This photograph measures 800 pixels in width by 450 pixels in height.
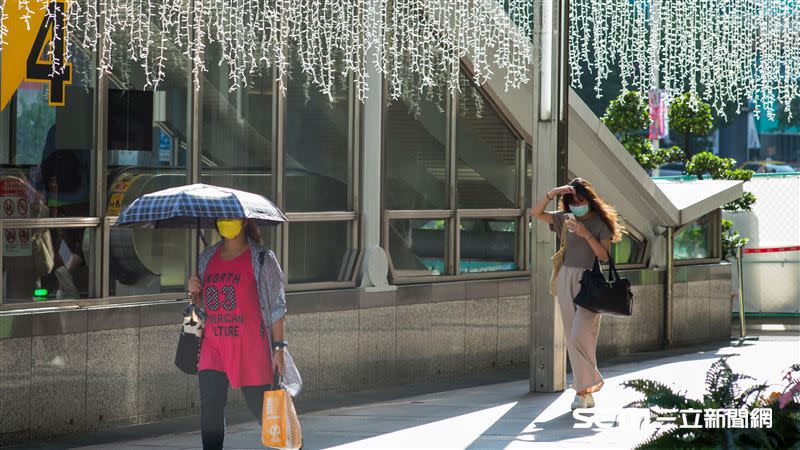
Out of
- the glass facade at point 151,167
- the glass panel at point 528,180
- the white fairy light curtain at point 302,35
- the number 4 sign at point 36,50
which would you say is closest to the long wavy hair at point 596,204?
the white fairy light curtain at point 302,35

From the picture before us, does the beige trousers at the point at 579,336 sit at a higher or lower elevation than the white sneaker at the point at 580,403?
higher

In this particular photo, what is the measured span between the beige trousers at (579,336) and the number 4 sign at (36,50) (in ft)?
13.0

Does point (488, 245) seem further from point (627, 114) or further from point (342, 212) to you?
point (627, 114)

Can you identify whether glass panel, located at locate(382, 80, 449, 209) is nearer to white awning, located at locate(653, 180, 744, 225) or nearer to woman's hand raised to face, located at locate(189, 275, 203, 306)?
white awning, located at locate(653, 180, 744, 225)

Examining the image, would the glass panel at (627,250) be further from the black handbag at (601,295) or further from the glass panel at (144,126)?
the glass panel at (144,126)

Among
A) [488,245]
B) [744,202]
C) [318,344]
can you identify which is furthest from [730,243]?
[318,344]

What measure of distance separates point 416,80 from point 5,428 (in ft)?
19.3

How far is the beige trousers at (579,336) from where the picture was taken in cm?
1016

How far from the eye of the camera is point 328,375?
470 inches

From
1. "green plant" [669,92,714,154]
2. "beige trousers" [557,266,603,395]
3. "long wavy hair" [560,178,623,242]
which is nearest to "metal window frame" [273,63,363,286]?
"beige trousers" [557,266,603,395]

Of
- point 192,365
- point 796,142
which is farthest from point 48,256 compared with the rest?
point 796,142

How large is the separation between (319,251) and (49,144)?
307 cm

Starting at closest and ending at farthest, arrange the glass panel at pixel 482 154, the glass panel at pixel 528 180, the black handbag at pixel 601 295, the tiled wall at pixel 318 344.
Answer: the tiled wall at pixel 318 344 < the black handbag at pixel 601 295 < the glass panel at pixel 482 154 < the glass panel at pixel 528 180

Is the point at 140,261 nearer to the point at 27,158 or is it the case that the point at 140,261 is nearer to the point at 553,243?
the point at 27,158
